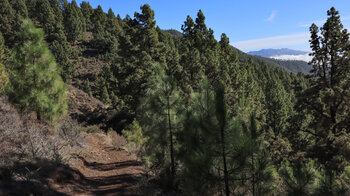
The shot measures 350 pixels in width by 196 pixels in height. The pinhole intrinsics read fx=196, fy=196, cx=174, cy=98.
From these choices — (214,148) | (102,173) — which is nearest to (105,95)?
(102,173)

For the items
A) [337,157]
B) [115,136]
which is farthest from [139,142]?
[337,157]

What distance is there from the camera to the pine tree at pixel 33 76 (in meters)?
7.15

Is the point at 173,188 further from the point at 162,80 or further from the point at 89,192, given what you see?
the point at 162,80

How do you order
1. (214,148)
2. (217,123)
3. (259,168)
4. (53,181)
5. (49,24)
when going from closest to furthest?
(217,123) < (214,148) < (259,168) < (53,181) < (49,24)

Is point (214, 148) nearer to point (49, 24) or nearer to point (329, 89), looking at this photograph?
point (329, 89)

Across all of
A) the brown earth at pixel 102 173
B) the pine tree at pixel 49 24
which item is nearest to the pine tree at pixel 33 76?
the brown earth at pixel 102 173

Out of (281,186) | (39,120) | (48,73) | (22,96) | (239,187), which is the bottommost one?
(281,186)

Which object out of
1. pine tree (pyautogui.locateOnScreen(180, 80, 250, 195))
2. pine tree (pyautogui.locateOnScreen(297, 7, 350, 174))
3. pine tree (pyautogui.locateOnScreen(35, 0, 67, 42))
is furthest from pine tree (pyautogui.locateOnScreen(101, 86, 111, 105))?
pine tree (pyautogui.locateOnScreen(180, 80, 250, 195))

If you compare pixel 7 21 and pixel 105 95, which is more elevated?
pixel 7 21

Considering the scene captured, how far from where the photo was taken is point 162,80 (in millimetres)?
7422

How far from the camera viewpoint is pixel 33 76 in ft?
23.9

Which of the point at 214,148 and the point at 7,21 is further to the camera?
the point at 7,21

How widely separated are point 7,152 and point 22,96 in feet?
6.83

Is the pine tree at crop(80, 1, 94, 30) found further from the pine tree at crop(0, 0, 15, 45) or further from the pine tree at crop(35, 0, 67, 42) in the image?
the pine tree at crop(0, 0, 15, 45)
